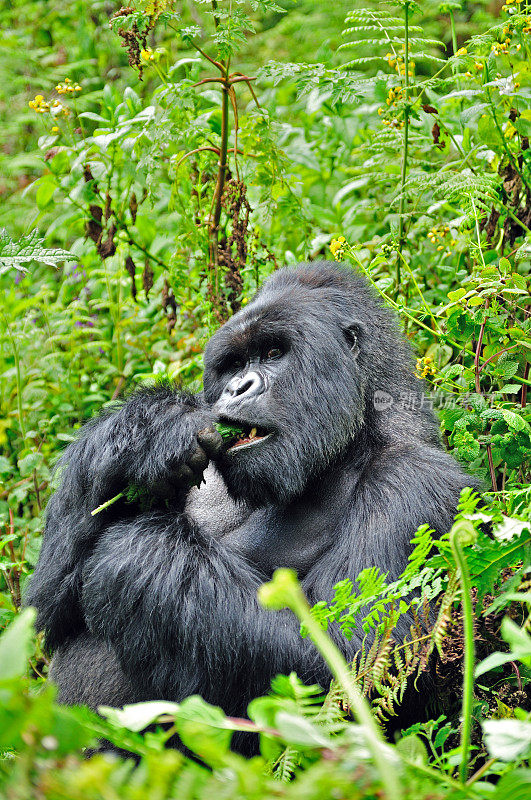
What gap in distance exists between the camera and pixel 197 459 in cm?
256

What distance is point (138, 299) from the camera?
4996mm

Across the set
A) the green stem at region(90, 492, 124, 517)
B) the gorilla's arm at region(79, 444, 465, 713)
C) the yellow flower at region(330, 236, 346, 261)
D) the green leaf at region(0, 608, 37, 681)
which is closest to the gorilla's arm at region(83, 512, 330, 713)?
the gorilla's arm at region(79, 444, 465, 713)

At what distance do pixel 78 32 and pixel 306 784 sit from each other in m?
8.04

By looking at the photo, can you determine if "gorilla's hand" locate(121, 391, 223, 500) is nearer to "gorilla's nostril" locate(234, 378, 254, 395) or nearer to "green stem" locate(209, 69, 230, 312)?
"gorilla's nostril" locate(234, 378, 254, 395)

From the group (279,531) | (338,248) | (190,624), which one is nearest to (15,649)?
(190,624)

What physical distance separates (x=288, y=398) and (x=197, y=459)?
36 cm

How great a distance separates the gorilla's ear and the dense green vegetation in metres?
0.22

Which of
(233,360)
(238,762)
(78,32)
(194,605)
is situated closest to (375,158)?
(233,360)

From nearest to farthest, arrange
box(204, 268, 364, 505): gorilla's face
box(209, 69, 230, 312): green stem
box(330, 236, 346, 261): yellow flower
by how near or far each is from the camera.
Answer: box(204, 268, 364, 505): gorilla's face
box(330, 236, 346, 261): yellow flower
box(209, 69, 230, 312): green stem

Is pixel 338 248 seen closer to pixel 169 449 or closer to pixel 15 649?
pixel 169 449

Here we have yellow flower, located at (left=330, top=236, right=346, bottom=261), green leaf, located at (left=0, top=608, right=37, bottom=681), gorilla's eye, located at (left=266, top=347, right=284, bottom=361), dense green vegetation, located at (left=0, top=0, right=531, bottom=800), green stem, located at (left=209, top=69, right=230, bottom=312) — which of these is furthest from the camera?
green stem, located at (left=209, top=69, right=230, bottom=312)

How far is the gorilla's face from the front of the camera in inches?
104

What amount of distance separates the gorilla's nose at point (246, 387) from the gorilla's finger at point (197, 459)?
0.23 m

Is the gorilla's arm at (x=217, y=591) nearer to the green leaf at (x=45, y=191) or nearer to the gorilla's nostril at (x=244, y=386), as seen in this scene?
the gorilla's nostril at (x=244, y=386)
